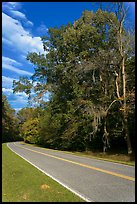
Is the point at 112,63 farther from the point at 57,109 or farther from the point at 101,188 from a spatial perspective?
the point at 101,188

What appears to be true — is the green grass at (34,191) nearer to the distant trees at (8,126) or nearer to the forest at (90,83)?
the forest at (90,83)

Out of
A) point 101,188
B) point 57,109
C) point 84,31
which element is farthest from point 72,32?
point 101,188

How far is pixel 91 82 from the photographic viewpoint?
95.7 ft

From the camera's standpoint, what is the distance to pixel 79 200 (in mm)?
6785

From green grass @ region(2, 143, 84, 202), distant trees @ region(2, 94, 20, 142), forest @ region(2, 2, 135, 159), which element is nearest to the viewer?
green grass @ region(2, 143, 84, 202)

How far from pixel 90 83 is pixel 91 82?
176 millimetres

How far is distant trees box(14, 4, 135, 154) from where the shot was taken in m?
23.9

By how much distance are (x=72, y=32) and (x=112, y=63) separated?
6.60 meters

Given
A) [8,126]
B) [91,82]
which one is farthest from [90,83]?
[8,126]

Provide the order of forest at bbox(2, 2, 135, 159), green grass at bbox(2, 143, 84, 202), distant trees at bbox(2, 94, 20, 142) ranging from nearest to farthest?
green grass at bbox(2, 143, 84, 202) < forest at bbox(2, 2, 135, 159) < distant trees at bbox(2, 94, 20, 142)

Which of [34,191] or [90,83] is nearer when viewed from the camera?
[34,191]

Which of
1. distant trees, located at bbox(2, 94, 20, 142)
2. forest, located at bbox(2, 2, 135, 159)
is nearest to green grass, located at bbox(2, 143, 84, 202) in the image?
forest, located at bbox(2, 2, 135, 159)

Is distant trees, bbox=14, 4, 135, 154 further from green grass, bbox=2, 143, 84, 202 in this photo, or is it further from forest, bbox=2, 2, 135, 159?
green grass, bbox=2, 143, 84, 202

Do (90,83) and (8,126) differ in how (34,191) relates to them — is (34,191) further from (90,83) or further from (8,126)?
(8,126)
